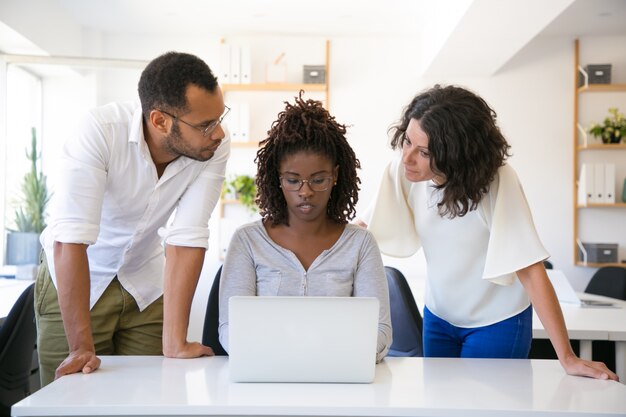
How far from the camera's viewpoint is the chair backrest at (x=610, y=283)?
161 inches

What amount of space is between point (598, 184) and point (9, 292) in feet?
14.0

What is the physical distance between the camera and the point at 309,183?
179cm

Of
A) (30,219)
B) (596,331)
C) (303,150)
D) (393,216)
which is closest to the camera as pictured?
(303,150)

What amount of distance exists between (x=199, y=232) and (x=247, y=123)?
12.4 feet

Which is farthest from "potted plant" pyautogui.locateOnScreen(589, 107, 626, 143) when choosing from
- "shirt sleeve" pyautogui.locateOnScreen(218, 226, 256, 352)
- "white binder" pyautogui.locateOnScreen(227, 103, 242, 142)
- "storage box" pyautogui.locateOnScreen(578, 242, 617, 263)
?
"shirt sleeve" pyautogui.locateOnScreen(218, 226, 256, 352)

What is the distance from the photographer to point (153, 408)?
1280 millimetres

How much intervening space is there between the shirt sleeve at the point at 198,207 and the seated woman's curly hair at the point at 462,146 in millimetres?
564

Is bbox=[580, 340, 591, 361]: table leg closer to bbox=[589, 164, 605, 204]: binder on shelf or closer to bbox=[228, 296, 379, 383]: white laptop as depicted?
bbox=[228, 296, 379, 383]: white laptop

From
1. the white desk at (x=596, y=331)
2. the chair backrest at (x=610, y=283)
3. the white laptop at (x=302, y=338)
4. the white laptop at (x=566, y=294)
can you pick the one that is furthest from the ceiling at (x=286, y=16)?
the white laptop at (x=302, y=338)

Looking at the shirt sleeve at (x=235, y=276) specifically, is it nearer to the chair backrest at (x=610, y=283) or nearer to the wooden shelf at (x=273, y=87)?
the chair backrest at (x=610, y=283)

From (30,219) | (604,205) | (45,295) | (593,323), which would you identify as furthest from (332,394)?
(604,205)

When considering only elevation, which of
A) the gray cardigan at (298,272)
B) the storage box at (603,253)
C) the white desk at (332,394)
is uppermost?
the gray cardigan at (298,272)

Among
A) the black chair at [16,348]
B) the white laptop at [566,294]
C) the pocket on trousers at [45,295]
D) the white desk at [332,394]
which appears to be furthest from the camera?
the white laptop at [566,294]

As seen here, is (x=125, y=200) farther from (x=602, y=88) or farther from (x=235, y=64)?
(x=602, y=88)
